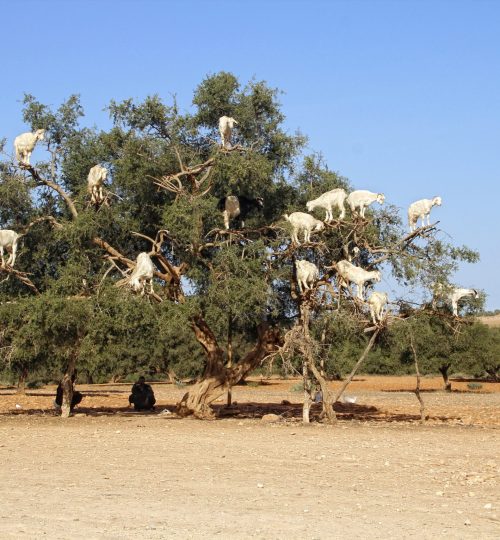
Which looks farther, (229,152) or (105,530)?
(229,152)

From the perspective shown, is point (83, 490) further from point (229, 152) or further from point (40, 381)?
point (40, 381)

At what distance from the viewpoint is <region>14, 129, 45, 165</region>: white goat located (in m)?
22.4

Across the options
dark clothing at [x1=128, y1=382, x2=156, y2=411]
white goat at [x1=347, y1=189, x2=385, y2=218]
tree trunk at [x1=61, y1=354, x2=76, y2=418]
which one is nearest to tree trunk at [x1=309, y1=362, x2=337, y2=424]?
white goat at [x1=347, y1=189, x2=385, y2=218]

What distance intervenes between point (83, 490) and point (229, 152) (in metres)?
13.0

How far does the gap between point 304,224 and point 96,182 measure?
543cm

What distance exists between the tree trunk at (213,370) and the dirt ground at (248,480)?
1.85 meters

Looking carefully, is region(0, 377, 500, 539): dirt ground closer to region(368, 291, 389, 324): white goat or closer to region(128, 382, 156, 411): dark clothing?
region(368, 291, 389, 324): white goat

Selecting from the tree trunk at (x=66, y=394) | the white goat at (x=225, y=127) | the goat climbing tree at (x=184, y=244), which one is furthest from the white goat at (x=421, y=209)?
the tree trunk at (x=66, y=394)

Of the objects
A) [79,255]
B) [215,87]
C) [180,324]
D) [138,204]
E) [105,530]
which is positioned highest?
[215,87]

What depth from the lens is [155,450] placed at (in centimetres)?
1606

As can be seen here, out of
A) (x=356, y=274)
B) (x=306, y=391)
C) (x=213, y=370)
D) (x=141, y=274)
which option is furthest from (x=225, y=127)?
(x=306, y=391)

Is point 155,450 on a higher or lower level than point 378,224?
lower

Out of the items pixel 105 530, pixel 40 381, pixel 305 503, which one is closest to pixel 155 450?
pixel 305 503

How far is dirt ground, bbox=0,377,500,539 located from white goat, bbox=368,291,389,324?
2.69m
